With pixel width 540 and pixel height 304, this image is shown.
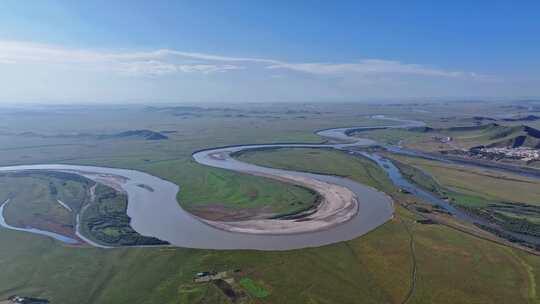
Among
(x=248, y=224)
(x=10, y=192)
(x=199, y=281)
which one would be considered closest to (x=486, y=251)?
(x=248, y=224)

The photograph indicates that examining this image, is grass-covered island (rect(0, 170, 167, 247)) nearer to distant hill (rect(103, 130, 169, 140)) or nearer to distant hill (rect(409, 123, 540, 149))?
distant hill (rect(103, 130, 169, 140))

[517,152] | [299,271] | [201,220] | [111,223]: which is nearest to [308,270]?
[299,271]

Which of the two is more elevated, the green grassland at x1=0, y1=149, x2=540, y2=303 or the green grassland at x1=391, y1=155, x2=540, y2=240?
the green grassland at x1=391, y1=155, x2=540, y2=240

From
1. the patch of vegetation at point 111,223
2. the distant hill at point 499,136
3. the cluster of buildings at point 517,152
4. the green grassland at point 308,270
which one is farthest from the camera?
the distant hill at point 499,136

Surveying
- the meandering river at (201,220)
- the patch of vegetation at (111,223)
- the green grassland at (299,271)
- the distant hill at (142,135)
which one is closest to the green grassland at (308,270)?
the green grassland at (299,271)

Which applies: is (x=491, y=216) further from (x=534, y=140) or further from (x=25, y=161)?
(x=25, y=161)

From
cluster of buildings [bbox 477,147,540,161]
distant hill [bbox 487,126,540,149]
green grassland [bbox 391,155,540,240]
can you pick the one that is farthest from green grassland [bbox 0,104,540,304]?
distant hill [bbox 487,126,540,149]

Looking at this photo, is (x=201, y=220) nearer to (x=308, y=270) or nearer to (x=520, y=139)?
(x=308, y=270)

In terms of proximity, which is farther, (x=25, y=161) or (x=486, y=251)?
(x=25, y=161)

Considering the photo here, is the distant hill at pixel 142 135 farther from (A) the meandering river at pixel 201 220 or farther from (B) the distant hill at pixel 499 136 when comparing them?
(B) the distant hill at pixel 499 136
